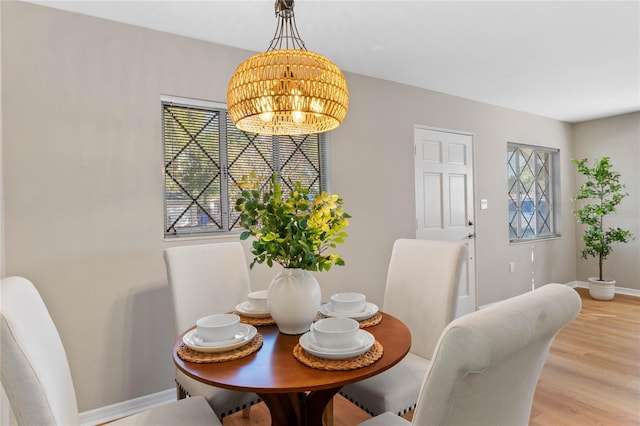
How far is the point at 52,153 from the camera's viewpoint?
2004 mm

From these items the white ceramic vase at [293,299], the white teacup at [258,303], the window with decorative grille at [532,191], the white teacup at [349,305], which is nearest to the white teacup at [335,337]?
the white ceramic vase at [293,299]

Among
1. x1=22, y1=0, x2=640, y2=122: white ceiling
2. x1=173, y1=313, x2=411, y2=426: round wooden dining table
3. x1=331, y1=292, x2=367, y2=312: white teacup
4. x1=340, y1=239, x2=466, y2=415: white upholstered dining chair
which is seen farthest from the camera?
x1=22, y1=0, x2=640, y2=122: white ceiling

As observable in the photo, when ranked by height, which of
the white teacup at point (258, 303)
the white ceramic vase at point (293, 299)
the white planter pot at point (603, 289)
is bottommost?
the white planter pot at point (603, 289)

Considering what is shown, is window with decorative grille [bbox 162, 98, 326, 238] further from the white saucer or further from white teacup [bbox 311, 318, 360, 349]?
white teacup [bbox 311, 318, 360, 349]

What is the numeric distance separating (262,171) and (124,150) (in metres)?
0.92

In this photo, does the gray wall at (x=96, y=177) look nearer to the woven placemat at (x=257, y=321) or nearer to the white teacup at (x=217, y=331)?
the woven placemat at (x=257, y=321)

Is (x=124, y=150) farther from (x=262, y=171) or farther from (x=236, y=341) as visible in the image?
(x=236, y=341)

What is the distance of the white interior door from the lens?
3.57m

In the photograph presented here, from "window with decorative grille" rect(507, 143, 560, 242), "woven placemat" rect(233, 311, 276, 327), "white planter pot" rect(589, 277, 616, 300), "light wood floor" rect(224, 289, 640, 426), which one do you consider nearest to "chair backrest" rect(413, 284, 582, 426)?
"woven placemat" rect(233, 311, 276, 327)

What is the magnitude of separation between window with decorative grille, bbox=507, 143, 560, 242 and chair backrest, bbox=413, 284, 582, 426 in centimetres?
406

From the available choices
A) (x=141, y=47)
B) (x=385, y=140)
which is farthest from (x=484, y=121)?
(x=141, y=47)

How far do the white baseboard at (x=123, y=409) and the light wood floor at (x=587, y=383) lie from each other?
0.49 metres

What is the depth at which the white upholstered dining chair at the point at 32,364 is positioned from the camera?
83cm

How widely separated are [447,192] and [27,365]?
11.7 feet
